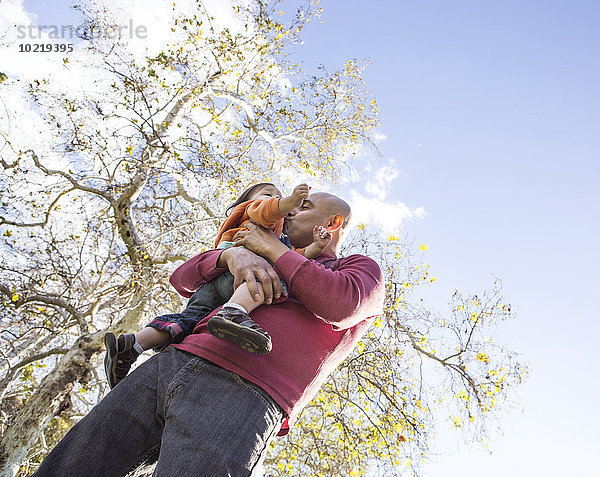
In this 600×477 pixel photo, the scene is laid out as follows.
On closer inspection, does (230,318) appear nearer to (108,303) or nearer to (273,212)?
(273,212)

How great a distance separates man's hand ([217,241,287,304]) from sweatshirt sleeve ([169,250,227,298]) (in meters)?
0.11

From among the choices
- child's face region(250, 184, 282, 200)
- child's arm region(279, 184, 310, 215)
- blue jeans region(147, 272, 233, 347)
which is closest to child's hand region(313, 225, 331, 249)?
child's arm region(279, 184, 310, 215)

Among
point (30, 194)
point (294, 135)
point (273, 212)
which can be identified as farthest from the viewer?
point (294, 135)

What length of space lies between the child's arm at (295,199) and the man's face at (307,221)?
243 mm

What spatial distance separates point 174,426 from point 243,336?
1.04 ft

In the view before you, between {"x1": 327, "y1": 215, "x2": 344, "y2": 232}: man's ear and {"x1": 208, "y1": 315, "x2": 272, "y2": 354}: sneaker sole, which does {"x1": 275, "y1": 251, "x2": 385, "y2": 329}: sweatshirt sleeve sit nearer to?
{"x1": 208, "y1": 315, "x2": 272, "y2": 354}: sneaker sole

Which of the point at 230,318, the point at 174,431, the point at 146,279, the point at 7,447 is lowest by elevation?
the point at 7,447

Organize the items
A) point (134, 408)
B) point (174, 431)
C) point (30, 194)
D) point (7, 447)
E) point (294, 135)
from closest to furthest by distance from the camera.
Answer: point (174, 431), point (134, 408), point (7, 447), point (30, 194), point (294, 135)

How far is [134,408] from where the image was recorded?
4.26 feet

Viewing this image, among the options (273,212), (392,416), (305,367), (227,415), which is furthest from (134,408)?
(392,416)

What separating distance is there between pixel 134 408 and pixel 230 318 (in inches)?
16.5

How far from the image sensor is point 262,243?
5.56ft

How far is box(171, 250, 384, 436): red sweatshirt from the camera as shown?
1.30 meters

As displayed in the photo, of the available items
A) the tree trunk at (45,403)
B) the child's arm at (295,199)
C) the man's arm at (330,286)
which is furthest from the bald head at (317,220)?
the tree trunk at (45,403)
